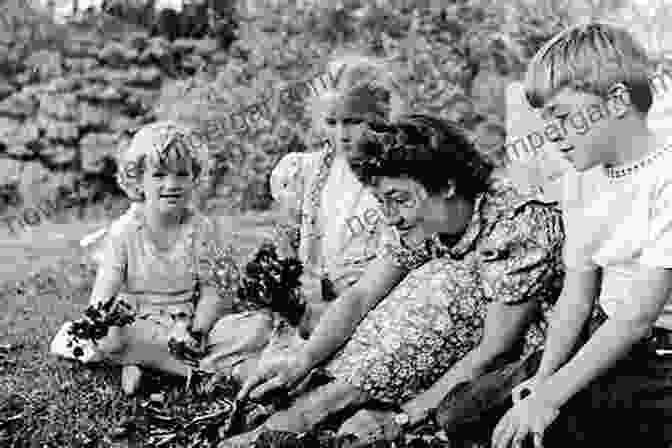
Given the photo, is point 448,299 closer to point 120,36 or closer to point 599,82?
point 599,82

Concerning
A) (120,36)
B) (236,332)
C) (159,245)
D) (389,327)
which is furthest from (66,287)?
(120,36)

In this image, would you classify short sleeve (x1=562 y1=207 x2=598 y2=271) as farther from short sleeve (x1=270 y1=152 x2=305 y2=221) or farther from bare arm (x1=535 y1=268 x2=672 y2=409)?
short sleeve (x1=270 y1=152 x2=305 y2=221)

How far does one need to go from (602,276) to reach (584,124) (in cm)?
45

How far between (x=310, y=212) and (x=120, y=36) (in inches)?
298

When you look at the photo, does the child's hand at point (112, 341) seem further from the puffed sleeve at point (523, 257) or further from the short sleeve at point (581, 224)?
the short sleeve at point (581, 224)

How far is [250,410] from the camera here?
3045mm

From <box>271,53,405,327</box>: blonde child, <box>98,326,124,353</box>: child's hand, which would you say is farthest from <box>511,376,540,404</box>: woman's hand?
<box>98,326,124,353</box>: child's hand

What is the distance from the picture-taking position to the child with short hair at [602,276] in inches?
88.4

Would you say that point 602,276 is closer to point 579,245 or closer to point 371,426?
point 579,245

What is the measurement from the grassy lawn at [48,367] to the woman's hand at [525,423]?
5.17ft

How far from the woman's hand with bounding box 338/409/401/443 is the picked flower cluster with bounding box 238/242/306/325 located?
21.5 inches

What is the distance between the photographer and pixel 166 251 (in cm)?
403

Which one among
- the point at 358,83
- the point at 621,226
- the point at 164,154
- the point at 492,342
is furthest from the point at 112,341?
the point at 621,226

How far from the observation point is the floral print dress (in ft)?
8.86
